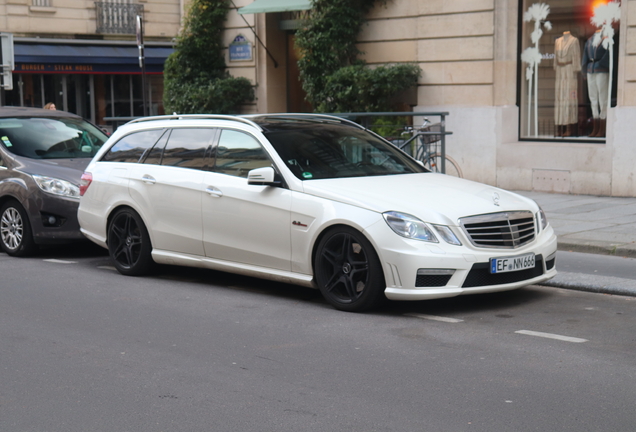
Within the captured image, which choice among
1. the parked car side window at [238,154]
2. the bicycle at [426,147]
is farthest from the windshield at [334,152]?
the bicycle at [426,147]

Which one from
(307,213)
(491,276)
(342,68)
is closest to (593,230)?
(491,276)

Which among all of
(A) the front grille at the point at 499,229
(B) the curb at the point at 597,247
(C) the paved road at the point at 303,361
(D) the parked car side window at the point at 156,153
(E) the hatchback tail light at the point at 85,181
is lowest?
(C) the paved road at the point at 303,361

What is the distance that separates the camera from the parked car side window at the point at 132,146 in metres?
8.86

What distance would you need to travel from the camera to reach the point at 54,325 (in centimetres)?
681

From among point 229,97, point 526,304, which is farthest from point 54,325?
point 229,97

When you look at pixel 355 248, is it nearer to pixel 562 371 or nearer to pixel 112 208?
pixel 562 371

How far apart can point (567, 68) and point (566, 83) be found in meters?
0.26

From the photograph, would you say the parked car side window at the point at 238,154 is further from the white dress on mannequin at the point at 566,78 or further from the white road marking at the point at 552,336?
the white dress on mannequin at the point at 566,78

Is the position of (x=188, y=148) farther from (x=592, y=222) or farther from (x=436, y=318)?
(x=592, y=222)

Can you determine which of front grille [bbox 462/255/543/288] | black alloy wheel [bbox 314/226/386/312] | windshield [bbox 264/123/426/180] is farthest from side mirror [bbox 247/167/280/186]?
front grille [bbox 462/255/543/288]

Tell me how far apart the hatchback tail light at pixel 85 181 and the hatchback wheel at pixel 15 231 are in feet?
3.82

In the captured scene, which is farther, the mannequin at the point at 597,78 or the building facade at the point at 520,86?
the mannequin at the point at 597,78

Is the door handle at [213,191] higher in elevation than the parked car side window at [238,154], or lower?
lower

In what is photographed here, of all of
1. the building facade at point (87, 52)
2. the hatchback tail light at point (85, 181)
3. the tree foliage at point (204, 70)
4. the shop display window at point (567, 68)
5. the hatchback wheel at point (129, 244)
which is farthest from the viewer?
the building facade at point (87, 52)
